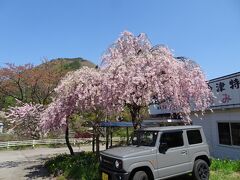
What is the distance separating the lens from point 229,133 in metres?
15.5

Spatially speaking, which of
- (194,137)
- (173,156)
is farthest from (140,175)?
(194,137)

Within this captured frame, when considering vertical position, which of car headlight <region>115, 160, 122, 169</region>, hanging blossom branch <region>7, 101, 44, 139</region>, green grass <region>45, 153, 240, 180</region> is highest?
hanging blossom branch <region>7, 101, 44, 139</region>

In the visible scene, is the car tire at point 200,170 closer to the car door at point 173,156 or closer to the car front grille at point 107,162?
the car door at point 173,156

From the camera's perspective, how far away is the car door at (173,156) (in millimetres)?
8516

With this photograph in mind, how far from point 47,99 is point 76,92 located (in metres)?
20.6

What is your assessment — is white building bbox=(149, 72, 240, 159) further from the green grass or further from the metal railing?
the metal railing

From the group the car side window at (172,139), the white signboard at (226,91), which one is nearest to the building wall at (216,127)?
the white signboard at (226,91)

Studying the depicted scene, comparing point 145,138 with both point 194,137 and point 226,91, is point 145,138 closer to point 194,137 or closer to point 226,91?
point 194,137

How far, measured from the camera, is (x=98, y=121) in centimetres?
1406

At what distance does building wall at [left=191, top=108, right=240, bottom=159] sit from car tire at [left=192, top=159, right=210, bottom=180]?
20.3 feet

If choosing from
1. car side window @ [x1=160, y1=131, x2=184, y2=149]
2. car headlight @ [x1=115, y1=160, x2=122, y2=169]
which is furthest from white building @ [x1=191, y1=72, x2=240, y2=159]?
car headlight @ [x1=115, y1=160, x2=122, y2=169]

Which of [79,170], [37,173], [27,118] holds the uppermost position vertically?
[27,118]

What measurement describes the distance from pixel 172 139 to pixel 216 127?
340 inches

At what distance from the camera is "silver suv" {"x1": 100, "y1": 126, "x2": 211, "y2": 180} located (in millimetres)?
8133
